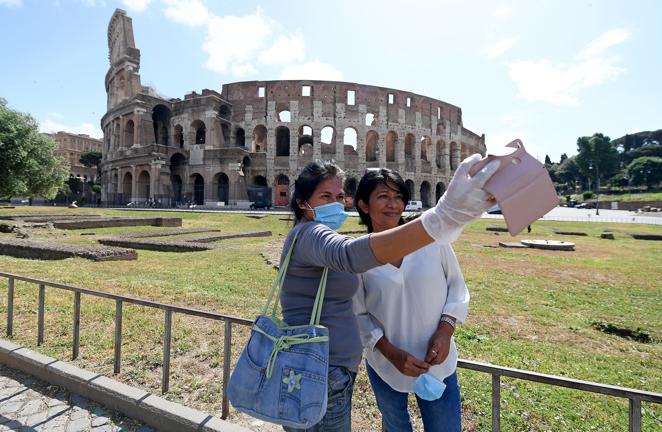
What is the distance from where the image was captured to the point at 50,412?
304cm

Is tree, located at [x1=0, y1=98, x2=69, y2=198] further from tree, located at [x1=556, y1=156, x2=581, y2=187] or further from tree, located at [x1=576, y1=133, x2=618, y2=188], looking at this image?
tree, located at [x1=556, y1=156, x2=581, y2=187]

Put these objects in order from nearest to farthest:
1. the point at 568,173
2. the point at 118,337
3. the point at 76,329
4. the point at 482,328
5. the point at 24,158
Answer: the point at 118,337 → the point at 76,329 → the point at 482,328 → the point at 24,158 → the point at 568,173

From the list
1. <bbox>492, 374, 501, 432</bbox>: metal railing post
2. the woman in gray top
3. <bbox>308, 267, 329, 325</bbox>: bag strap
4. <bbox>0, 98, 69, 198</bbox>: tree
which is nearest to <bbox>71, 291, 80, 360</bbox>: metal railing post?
the woman in gray top

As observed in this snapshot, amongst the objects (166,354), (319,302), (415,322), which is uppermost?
(319,302)

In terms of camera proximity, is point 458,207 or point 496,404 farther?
point 496,404

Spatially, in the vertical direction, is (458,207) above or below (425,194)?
below

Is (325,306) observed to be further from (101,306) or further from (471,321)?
(101,306)

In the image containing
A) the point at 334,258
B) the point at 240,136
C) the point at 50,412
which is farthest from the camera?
the point at 240,136

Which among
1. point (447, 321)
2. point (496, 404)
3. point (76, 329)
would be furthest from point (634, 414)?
point (76, 329)

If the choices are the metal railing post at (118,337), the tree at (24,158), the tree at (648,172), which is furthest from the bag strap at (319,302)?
the tree at (648,172)

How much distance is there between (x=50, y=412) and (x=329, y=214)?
3266 millimetres

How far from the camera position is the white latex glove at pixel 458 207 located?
1173 millimetres

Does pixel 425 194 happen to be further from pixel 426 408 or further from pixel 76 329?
pixel 426 408

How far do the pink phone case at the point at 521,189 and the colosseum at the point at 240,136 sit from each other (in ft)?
120
